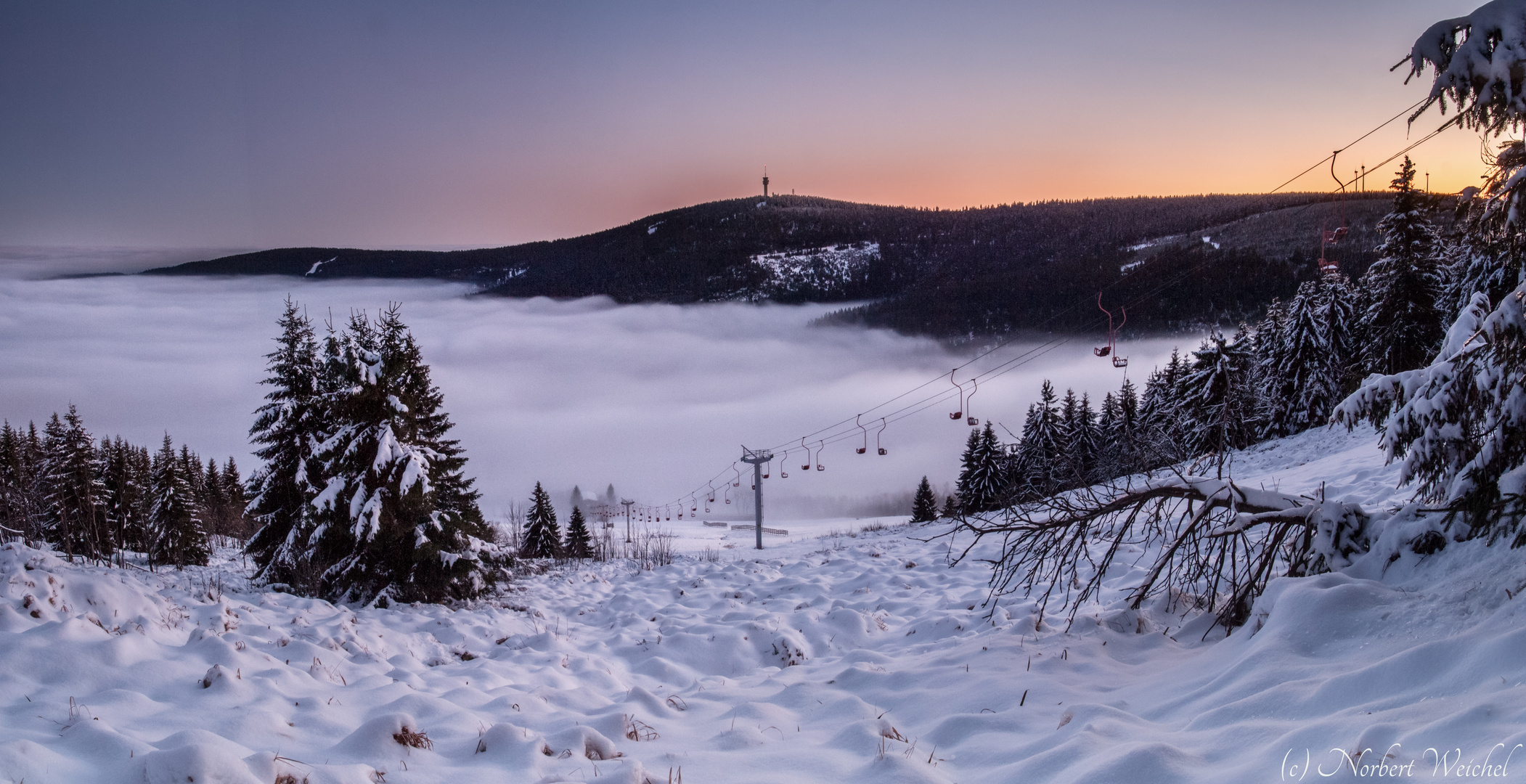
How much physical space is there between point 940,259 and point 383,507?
12975 centimetres

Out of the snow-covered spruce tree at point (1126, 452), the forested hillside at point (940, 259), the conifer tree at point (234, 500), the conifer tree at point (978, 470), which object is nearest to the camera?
the snow-covered spruce tree at point (1126, 452)

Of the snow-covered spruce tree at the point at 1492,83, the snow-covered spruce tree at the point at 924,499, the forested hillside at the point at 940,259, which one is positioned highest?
the forested hillside at the point at 940,259

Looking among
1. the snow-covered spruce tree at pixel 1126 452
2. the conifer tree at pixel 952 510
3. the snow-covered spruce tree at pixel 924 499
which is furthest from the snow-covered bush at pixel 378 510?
the snow-covered spruce tree at pixel 924 499

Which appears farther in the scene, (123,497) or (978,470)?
(123,497)

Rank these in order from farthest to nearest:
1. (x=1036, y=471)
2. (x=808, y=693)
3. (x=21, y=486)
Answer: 1. (x=21, y=486)
2. (x=1036, y=471)
3. (x=808, y=693)

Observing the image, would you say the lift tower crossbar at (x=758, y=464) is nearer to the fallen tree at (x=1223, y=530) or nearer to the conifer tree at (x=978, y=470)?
the conifer tree at (x=978, y=470)

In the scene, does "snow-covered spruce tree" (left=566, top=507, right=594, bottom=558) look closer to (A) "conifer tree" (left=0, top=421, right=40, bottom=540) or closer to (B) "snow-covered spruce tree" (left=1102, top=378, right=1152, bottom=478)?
(A) "conifer tree" (left=0, top=421, right=40, bottom=540)

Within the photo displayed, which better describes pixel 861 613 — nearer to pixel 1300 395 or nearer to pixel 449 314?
pixel 1300 395

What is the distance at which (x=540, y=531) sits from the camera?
34.6 m

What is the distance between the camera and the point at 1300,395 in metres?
32.8

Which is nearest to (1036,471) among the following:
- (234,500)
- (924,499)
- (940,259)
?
(924,499)

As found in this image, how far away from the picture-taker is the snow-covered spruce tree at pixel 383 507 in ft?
41.9

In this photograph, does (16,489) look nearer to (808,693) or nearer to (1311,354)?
(808,693)

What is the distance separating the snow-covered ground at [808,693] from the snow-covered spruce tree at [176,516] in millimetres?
25823
